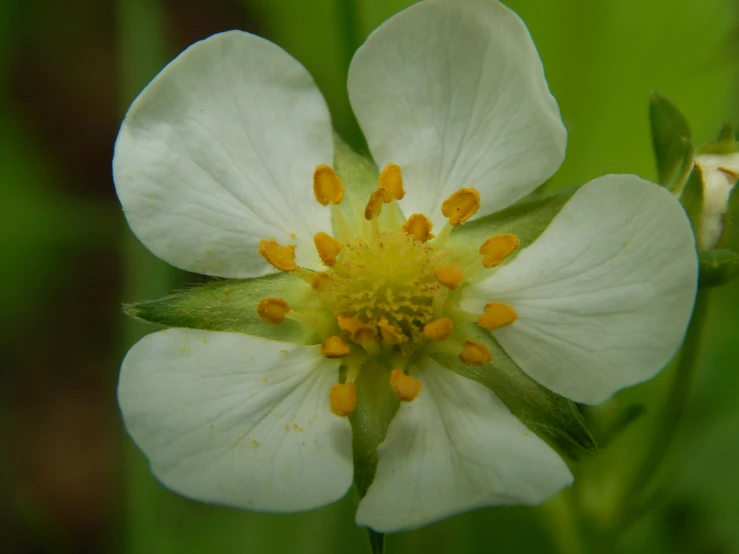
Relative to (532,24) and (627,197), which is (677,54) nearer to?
(532,24)

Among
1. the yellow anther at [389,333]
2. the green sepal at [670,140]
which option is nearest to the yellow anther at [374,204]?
the yellow anther at [389,333]

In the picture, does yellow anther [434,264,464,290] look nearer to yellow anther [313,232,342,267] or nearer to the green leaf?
yellow anther [313,232,342,267]

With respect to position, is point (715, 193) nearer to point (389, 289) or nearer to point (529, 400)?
point (529, 400)

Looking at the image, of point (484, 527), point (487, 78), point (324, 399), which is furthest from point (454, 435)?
point (484, 527)

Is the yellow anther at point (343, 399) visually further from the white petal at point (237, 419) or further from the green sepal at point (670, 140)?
the green sepal at point (670, 140)

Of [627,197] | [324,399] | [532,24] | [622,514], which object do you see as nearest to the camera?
[627,197]

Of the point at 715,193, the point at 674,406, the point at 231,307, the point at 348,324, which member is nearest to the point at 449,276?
the point at 348,324
